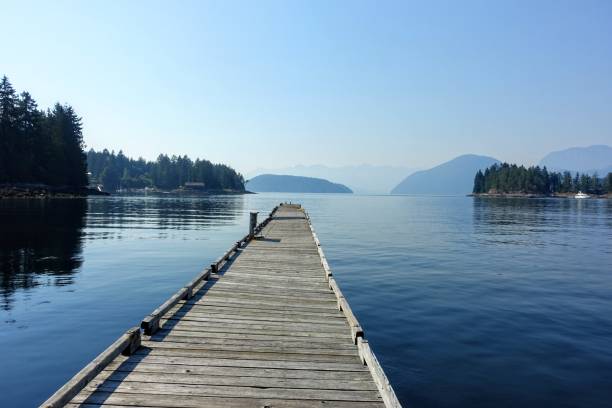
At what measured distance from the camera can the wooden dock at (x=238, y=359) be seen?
19.4ft

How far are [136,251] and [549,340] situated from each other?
22.9 metres

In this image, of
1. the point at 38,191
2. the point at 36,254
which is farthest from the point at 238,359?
the point at 38,191

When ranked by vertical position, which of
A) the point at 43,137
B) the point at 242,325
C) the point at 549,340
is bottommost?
the point at 549,340

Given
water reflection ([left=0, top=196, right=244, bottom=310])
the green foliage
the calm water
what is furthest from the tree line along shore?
the calm water

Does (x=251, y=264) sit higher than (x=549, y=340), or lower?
higher


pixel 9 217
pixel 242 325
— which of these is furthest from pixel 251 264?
pixel 9 217

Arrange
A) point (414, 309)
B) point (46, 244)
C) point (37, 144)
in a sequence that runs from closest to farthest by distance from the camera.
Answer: point (414, 309) → point (46, 244) → point (37, 144)

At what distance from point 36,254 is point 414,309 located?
2077 centimetres

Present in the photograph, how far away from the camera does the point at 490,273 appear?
22188 mm

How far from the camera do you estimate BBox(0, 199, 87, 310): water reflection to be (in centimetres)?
1711

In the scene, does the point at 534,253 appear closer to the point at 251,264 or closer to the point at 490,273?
the point at 490,273

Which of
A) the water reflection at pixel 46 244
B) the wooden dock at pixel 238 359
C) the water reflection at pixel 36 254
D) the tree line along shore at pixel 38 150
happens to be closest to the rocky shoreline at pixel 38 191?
the tree line along shore at pixel 38 150

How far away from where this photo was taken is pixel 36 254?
903 inches

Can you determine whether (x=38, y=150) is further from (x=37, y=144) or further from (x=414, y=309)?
(x=414, y=309)
